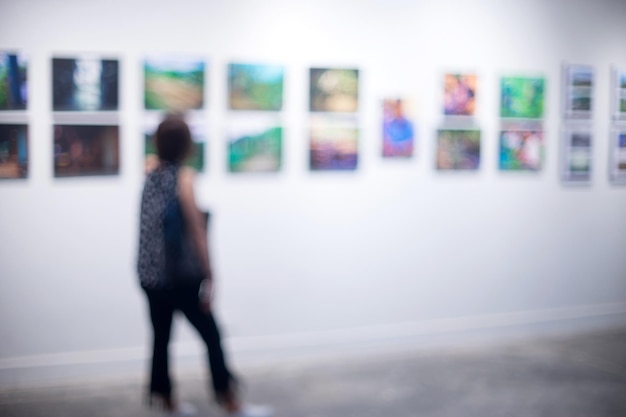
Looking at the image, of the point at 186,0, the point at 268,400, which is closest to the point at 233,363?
the point at 268,400

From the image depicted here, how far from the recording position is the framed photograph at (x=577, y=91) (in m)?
5.32

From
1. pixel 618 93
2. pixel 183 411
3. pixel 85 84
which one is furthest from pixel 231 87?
pixel 618 93

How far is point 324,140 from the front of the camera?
4.62 metres

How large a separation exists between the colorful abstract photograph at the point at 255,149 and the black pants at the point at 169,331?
1.12 meters

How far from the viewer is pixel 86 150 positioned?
407cm

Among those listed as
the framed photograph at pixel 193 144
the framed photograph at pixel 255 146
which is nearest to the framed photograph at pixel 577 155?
the framed photograph at pixel 255 146

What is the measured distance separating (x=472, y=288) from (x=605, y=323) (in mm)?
1235

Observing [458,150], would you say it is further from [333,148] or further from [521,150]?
[333,148]

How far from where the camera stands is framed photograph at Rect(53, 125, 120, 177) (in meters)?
4.03

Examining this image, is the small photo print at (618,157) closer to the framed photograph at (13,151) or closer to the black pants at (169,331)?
the black pants at (169,331)

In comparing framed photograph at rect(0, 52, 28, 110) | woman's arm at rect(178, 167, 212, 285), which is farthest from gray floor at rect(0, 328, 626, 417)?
framed photograph at rect(0, 52, 28, 110)

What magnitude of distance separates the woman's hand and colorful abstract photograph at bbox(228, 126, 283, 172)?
105cm

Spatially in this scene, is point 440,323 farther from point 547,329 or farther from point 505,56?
point 505,56

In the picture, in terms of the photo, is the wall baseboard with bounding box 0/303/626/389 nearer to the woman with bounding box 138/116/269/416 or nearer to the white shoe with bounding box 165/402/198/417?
the white shoe with bounding box 165/402/198/417
